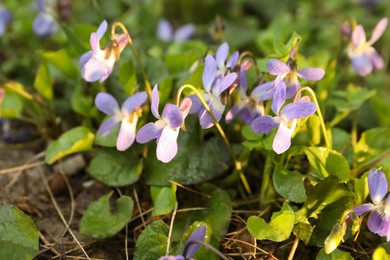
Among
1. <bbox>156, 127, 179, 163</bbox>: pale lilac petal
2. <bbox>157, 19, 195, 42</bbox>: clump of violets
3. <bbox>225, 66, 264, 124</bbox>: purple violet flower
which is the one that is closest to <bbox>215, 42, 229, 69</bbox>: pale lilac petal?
<bbox>225, 66, 264, 124</bbox>: purple violet flower

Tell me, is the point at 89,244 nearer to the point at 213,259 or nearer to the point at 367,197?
the point at 213,259

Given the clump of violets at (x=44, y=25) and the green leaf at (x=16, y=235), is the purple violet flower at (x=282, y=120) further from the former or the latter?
the clump of violets at (x=44, y=25)

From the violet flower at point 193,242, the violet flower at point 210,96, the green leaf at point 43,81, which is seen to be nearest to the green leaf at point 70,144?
the green leaf at point 43,81

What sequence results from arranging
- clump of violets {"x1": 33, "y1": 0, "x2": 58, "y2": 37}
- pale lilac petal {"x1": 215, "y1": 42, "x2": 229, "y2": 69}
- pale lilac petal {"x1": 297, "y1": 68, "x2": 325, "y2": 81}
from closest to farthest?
pale lilac petal {"x1": 297, "y1": 68, "x2": 325, "y2": 81}, pale lilac petal {"x1": 215, "y1": 42, "x2": 229, "y2": 69}, clump of violets {"x1": 33, "y1": 0, "x2": 58, "y2": 37}

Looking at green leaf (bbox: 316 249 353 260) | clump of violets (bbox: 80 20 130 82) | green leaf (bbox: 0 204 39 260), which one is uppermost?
clump of violets (bbox: 80 20 130 82)

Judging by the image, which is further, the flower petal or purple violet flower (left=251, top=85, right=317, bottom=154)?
the flower petal

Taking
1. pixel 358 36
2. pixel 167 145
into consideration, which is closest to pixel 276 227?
pixel 167 145

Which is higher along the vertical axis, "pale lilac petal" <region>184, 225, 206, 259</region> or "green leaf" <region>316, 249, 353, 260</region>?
"pale lilac petal" <region>184, 225, 206, 259</region>

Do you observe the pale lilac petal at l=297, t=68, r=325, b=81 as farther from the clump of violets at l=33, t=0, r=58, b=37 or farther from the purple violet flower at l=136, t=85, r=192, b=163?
the clump of violets at l=33, t=0, r=58, b=37

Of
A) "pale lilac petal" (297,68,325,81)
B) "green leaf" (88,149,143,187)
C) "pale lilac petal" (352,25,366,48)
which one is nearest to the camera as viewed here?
"pale lilac petal" (297,68,325,81)
